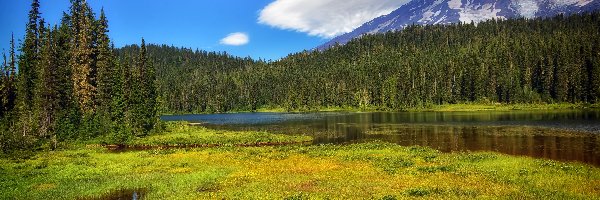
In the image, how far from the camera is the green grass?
26766mm

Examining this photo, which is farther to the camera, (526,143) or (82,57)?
(82,57)

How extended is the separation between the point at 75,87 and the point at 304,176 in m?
66.1

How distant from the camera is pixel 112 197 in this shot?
92.0 feet

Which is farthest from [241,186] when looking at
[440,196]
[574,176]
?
[574,176]

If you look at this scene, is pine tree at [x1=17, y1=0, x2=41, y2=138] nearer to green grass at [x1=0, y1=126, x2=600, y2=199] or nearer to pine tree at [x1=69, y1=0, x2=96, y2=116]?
pine tree at [x1=69, y1=0, x2=96, y2=116]

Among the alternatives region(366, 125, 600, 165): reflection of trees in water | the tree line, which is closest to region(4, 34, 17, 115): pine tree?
the tree line

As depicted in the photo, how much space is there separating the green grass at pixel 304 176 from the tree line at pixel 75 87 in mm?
23313

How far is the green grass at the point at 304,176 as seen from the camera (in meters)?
26.8

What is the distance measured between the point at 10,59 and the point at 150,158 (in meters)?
65.3

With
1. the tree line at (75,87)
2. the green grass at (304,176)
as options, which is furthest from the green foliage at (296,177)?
the tree line at (75,87)

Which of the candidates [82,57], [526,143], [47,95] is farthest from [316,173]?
[82,57]

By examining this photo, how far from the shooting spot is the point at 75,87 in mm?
82625

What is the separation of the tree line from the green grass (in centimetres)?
2331

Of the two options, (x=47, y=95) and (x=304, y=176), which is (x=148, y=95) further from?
(x=304, y=176)
